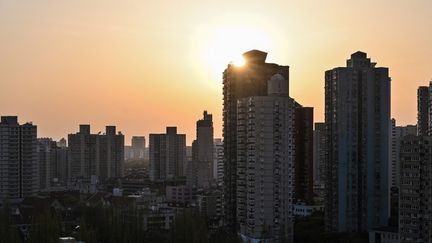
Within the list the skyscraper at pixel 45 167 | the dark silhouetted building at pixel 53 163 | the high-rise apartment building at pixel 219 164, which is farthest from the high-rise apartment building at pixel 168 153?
the skyscraper at pixel 45 167

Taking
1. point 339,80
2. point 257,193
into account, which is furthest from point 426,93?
point 257,193

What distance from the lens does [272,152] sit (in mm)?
21266

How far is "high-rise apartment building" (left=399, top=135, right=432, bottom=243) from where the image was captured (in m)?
16.9

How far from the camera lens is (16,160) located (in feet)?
108

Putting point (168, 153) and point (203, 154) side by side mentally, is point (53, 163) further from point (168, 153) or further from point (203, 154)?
point (203, 154)

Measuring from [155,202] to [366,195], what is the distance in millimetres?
10773

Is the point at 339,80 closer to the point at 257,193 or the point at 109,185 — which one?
the point at 257,193

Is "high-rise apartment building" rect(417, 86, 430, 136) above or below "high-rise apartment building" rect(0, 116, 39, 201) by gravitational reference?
above

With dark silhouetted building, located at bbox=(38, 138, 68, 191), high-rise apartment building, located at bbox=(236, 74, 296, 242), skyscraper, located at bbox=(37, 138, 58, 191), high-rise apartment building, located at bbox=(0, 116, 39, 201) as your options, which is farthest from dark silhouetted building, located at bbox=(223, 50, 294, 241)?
dark silhouetted building, located at bbox=(38, 138, 68, 191)

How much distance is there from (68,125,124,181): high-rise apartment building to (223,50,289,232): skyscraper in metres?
26.9

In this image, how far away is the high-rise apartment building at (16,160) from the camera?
32656 millimetres

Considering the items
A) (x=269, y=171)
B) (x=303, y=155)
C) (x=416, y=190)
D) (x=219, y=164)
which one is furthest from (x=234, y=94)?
(x=219, y=164)

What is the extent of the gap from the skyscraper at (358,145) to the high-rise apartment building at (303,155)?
21.0 feet

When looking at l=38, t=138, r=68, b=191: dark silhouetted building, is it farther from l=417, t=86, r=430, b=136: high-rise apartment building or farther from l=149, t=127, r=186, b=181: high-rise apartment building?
l=417, t=86, r=430, b=136: high-rise apartment building
